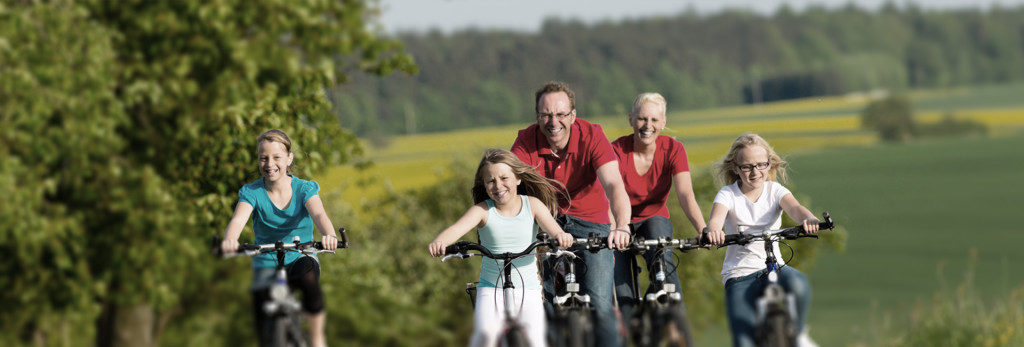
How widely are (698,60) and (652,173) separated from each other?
381 feet

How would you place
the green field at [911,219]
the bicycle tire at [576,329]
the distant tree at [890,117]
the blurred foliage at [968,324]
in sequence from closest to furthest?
the bicycle tire at [576,329] → the blurred foliage at [968,324] → the green field at [911,219] → the distant tree at [890,117]

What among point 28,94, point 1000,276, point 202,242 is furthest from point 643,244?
point 1000,276

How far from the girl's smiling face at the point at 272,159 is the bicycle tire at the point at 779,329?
3.06m

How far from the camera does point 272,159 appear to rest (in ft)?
23.1

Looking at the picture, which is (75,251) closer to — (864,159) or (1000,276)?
(1000,276)

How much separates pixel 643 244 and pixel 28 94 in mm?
12178

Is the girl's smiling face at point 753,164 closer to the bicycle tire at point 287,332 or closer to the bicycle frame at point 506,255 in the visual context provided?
the bicycle frame at point 506,255

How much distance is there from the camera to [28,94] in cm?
1636

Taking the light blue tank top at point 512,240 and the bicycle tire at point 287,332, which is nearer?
the bicycle tire at point 287,332

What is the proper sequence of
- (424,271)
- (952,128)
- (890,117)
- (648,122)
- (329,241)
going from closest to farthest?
(329,241), (648,122), (424,271), (890,117), (952,128)

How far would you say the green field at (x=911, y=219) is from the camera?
85375mm

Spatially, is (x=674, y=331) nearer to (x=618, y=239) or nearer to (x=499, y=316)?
(x=618, y=239)

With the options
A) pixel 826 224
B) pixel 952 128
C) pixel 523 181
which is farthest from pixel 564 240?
pixel 952 128

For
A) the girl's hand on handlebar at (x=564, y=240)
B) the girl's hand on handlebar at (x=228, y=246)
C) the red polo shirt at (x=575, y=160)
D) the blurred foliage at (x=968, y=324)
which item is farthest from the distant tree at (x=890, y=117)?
the girl's hand on handlebar at (x=228, y=246)
